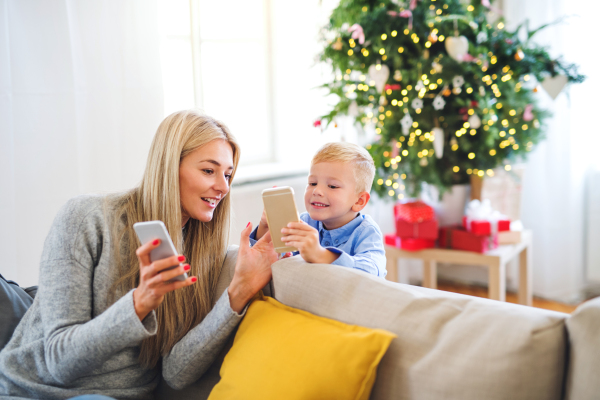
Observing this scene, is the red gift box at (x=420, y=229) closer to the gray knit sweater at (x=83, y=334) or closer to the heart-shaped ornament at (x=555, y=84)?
the heart-shaped ornament at (x=555, y=84)

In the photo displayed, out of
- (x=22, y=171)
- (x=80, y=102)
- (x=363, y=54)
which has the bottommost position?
(x=22, y=171)

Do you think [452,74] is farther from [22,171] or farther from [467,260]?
[22,171]

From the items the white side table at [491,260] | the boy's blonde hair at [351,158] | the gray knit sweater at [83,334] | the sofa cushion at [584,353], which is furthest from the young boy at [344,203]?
the white side table at [491,260]

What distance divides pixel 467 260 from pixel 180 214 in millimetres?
1701

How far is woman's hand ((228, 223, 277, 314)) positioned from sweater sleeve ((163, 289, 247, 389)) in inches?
0.9

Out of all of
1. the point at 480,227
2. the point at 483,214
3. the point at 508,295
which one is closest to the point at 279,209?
the point at 480,227

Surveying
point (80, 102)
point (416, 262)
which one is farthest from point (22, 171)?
point (416, 262)

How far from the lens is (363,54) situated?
2.55m

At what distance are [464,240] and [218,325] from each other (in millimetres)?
1683

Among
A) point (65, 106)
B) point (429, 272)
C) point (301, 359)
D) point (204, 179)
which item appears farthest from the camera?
point (429, 272)

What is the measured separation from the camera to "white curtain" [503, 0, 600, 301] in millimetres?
2908

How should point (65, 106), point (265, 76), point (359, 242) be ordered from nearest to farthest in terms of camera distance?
point (359, 242) < point (65, 106) < point (265, 76)

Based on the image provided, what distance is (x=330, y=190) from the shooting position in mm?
1405

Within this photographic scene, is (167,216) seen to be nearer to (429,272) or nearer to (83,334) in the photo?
(83,334)
